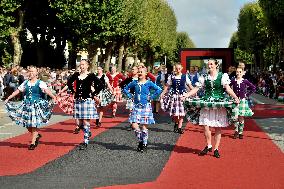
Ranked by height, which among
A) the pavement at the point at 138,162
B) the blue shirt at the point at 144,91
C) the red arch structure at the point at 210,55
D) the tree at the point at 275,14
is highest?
the tree at the point at 275,14

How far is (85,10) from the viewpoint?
138 ft

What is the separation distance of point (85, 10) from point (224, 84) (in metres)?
32.7

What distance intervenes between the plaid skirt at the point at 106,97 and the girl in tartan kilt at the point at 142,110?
257 inches

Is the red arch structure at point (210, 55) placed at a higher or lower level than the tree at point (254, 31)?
lower

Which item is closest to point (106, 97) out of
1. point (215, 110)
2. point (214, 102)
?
point (215, 110)

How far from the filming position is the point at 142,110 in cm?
1162

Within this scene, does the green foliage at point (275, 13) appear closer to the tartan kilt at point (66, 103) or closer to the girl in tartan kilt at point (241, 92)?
the tartan kilt at point (66, 103)

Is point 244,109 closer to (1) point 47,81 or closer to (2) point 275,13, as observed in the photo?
(1) point 47,81

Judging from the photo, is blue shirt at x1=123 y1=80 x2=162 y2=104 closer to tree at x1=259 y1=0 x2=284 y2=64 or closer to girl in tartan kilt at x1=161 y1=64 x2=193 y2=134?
girl in tartan kilt at x1=161 y1=64 x2=193 y2=134

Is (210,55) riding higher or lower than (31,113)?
higher

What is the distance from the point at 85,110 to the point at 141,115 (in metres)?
1.28

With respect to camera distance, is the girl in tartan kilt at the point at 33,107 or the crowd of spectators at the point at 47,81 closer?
the girl in tartan kilt at the point at 33,107

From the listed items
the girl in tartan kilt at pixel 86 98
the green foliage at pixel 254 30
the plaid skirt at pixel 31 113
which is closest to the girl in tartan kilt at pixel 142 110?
the girl in tartan kilt at pixel 86 98

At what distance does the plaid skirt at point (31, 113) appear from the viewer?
462 inches
